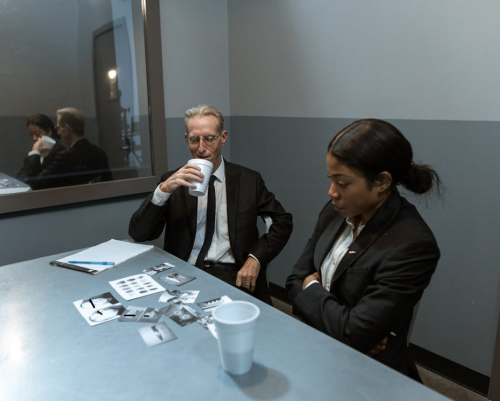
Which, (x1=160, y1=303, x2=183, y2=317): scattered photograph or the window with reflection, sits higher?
the window with reflection

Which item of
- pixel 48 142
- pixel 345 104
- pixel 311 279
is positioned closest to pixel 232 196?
pixel 311 279

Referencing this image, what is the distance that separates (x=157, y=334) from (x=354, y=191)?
747 mm

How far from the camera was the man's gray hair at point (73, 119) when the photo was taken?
2457mm

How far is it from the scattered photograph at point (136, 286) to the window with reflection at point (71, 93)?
128cm

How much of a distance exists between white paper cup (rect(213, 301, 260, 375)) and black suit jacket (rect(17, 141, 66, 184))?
195cm

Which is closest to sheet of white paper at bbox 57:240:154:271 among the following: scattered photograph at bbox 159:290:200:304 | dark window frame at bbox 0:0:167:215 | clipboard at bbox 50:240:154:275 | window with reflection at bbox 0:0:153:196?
clipboard at bbox 50:240:154:275

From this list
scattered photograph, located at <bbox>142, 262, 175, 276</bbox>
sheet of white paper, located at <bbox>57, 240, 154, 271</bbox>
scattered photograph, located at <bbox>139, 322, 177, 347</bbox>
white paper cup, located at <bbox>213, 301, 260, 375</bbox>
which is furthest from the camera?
sheet of white paper, located at <bbox>57, 240, 154, 271</bbox>

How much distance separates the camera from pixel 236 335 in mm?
891

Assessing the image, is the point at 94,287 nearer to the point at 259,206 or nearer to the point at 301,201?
the point at 259,206

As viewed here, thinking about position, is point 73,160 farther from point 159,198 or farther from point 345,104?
point 345,104

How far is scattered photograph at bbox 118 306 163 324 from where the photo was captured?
1216 millimetres

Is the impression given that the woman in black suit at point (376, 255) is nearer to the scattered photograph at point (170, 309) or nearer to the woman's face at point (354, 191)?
the woman's face at point (354, 191)

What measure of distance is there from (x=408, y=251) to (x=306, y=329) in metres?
0.38

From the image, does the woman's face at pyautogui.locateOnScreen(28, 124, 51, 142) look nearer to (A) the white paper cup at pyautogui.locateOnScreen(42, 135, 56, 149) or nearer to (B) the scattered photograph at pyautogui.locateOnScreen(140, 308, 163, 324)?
(A) the white paper cup at pyautogui.locateOnScreen(42, 135, 56, 149)
